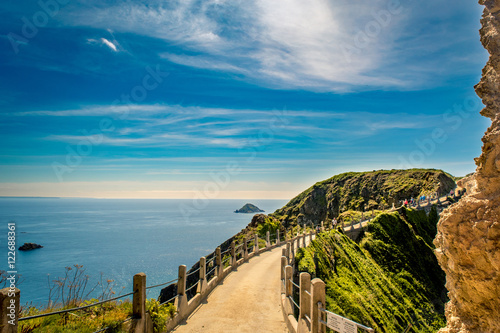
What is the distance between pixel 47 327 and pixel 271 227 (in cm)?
2589

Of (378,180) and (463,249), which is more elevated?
(378,180)

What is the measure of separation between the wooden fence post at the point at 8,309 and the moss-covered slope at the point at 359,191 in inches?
2663

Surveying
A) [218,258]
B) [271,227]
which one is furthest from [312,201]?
[218,258]

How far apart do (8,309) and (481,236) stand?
807 centimetres

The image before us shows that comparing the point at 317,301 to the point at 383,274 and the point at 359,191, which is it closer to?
the point at 383,274

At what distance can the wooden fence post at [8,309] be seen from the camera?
3.61m

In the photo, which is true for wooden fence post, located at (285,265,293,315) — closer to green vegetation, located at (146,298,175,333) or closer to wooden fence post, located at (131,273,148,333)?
green vegetation, located at (146,298,175,333)

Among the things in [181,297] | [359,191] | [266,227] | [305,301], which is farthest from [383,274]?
[359,191]

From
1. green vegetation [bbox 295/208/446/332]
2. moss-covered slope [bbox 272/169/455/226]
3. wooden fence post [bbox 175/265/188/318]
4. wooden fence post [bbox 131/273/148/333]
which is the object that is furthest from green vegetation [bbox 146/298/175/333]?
moss-covered slope [bbox 272/169/455/226]

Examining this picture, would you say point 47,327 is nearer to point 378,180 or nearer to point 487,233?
point 487,233

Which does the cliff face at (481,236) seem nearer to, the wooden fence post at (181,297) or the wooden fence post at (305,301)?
the wooden fence post at (305,301)

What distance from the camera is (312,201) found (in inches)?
A: 3868

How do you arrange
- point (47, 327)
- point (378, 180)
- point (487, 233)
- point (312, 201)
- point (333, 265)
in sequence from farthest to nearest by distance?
1. point (312, 201)
2. point (378, 180)
3. point (333, 265)
4. point (487, 233)
5. point (47, 327)

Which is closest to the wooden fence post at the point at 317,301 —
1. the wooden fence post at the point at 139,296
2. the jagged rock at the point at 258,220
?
the wooden fence post at the point at 139,296
